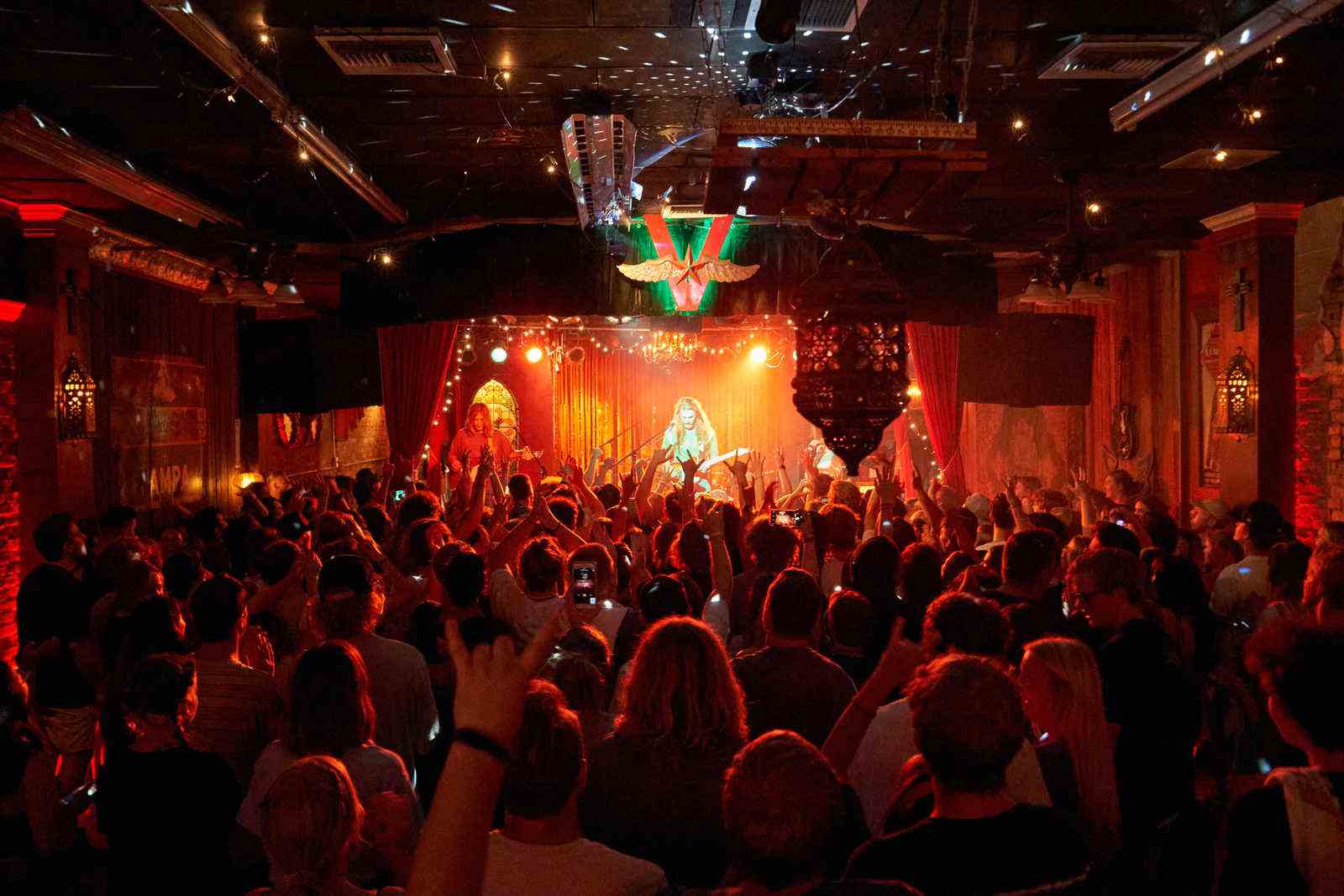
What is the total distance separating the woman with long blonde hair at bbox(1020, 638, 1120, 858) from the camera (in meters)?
2.31

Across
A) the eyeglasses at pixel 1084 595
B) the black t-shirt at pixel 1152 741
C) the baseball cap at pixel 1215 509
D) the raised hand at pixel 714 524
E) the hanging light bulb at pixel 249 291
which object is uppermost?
the hanging light bulb at pixel 249 291

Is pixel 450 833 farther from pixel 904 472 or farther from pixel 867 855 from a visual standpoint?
pixel 904 472

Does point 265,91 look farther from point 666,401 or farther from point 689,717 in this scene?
point 666,401

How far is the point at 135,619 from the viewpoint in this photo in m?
3.07

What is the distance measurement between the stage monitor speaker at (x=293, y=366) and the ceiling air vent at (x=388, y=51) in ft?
12.2

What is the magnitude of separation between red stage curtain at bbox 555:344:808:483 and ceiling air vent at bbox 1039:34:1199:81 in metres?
12.1

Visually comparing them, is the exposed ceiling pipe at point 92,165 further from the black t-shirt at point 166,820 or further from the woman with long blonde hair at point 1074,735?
the woman with long blonde hair at point 1074,735

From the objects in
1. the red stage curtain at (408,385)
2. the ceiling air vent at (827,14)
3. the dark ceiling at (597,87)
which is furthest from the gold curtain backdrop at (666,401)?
the ceiling air vent at (827,14)

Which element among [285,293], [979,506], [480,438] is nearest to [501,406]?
[480,438]

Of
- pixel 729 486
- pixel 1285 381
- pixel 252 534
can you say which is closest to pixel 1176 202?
pixel 1285 381

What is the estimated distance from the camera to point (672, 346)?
15469 millimetres

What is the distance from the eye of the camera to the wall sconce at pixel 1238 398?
7070 mm

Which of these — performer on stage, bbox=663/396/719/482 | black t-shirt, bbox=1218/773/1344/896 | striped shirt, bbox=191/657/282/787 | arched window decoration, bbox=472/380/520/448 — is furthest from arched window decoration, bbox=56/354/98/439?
performer on stage, bbox=663/396/719/482

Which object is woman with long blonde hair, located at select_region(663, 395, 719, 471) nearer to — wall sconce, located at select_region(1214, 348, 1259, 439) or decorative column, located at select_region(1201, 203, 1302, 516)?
wall sconce, located at select_region(1214, 348, 1259, 439)
